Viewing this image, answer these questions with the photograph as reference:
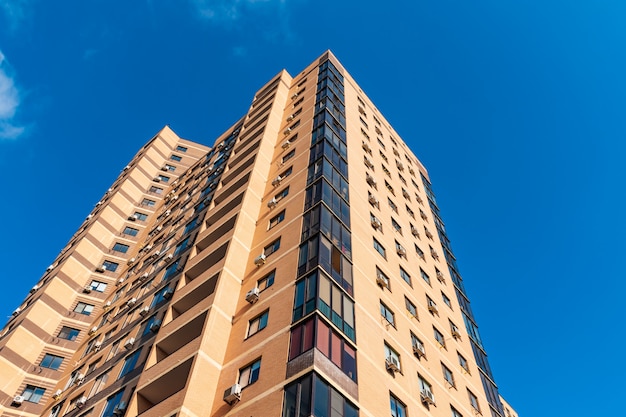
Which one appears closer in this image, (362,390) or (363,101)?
(362,390)

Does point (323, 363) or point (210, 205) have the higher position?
point (210, 205)

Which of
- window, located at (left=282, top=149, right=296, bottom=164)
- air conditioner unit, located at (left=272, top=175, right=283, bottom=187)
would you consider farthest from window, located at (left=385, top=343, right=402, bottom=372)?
window, located at (left=282, top=149, right=296, bottom=164)

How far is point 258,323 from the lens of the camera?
74.6 feet

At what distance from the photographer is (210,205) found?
37094mm

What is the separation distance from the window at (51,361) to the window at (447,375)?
26223 mm

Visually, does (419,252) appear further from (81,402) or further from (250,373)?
(81,402)

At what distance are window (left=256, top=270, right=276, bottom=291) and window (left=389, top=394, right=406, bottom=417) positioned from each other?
24.4 feet

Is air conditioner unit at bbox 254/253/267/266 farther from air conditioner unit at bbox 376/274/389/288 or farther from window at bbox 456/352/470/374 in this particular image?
window at bbox 456/352/470/374

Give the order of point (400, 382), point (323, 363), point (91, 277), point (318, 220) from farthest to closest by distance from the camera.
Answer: point (91, 277) → point (318, 220) → point (400, 382) → point (323, 363)

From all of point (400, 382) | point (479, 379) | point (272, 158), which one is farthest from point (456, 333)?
point (272, 158)

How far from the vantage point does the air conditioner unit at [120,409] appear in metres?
23.3

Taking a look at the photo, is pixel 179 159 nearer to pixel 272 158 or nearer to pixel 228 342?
pixel 272 158

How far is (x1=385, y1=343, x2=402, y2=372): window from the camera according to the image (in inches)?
906

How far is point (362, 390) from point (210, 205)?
68.9 feet
